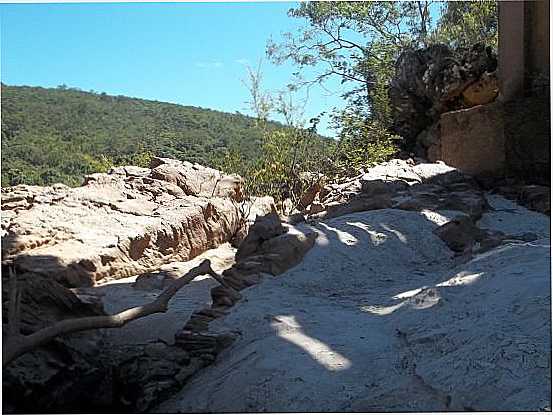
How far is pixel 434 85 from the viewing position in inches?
270

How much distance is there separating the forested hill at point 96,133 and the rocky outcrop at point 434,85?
5.87ft

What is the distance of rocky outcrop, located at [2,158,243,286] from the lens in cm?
423

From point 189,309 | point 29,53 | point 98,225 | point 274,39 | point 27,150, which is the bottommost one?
point 189,309

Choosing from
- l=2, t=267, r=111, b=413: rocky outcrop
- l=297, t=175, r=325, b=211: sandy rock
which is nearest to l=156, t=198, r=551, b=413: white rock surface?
l=2, t=267, r=111, b=413: rocky outcrop

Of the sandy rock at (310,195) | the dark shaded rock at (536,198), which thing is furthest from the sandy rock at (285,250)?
the sandy rock at (310,195)

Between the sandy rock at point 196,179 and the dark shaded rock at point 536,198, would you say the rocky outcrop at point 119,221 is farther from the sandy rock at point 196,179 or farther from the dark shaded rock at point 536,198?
the dark shaded rock at point 536,198

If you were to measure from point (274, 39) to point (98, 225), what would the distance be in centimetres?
454

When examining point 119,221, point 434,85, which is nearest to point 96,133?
point 119,221

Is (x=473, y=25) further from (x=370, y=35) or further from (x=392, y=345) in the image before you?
(x=392, y=345)

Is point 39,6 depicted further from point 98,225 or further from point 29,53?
point 98,225

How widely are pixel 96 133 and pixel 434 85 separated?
463 centimetres

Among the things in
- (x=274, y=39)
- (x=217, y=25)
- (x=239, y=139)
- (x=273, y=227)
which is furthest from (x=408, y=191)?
(x=274, y=39)

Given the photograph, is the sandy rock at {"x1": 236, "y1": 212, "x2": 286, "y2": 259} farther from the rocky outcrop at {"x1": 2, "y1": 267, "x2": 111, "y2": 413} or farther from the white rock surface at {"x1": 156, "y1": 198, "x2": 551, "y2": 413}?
the rocky outcrop at {"x1": 2, "y1": 267, "x2": 111, "y2": 413}

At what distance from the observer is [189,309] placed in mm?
3334
